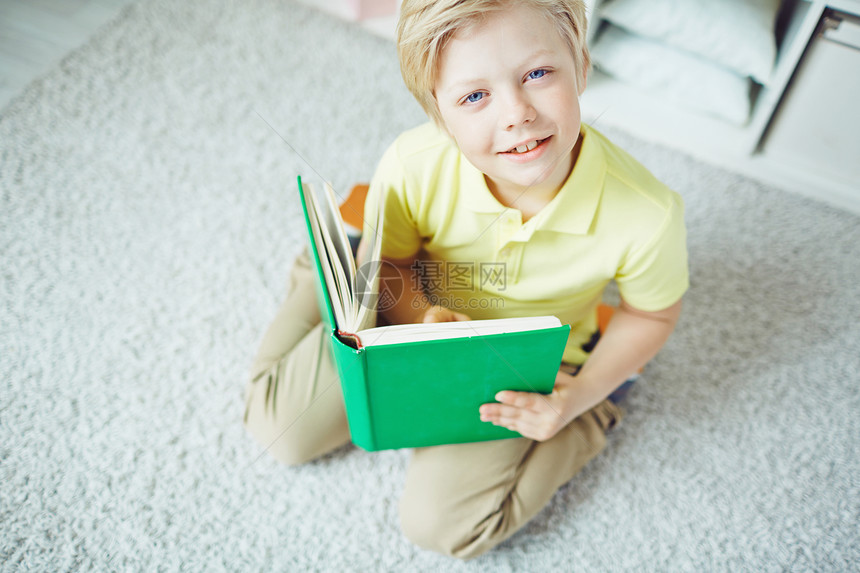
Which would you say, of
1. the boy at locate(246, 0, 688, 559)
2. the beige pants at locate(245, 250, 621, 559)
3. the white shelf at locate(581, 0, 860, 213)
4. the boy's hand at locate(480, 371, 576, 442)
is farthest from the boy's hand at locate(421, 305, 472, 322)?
the white shelf at locate(581, 0, 860, 213)

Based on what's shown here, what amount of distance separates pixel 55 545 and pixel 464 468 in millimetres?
562

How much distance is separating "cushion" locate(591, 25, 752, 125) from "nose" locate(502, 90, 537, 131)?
79 cm

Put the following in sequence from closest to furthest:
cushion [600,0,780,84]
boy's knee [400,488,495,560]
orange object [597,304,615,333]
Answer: boy's knee [400,488,495,560] < orange object [597,304,615,333] < cushion [600,0,780,84]

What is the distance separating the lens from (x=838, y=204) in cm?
124

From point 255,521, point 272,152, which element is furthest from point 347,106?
point 255,521

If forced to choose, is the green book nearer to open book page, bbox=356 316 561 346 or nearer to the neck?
open book page, bbox=356 316 561 346

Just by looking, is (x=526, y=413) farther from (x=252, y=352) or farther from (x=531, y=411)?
(x=252, y=352)

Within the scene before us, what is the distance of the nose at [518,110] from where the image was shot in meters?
0.59

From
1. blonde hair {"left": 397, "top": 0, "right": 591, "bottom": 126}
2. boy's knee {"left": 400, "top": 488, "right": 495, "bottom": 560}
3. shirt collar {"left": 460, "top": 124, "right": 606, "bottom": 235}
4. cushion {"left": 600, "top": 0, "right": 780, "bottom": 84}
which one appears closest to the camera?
blonde hair {"left": 397, "top": 0, "right": 591, "bottom": 126}

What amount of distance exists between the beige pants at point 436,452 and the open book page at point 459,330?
0.29 metres

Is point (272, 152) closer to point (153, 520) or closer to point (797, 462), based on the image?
point (153, 520)

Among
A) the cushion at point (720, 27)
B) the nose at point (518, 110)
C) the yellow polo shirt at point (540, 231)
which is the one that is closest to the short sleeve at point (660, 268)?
the yellow polo shirt at point (540, 231)

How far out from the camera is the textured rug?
0.88m

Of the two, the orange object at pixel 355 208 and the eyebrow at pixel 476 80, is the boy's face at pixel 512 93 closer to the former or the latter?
the eyebrow at pixel 476 80
